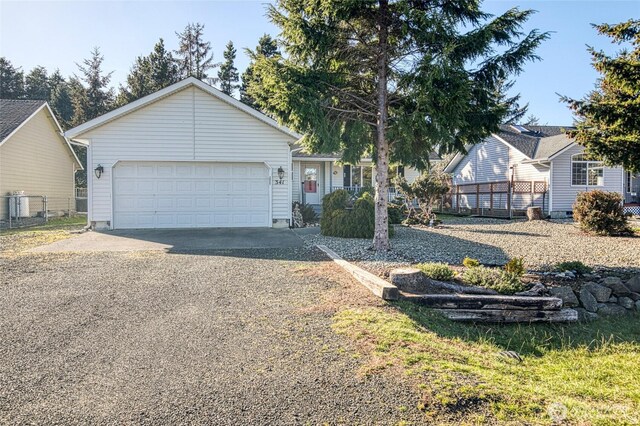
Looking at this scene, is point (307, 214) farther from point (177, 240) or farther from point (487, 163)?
point (487, 163)

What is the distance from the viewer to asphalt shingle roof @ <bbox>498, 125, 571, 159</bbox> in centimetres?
2072

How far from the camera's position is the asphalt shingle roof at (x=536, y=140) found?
816 inches

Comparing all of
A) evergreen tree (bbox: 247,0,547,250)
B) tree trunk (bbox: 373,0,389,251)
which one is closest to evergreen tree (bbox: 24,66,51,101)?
evergreen tree (bbox: 247,0,547,250)

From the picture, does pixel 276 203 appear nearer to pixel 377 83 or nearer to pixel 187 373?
pixel 377 83

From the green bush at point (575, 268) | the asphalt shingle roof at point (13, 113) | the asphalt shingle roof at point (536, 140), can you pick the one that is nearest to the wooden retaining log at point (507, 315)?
the green bush at point (575, 268)

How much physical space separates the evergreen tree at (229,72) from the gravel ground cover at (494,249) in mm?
28910

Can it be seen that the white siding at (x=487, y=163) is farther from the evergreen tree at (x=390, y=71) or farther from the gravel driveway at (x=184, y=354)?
the gravel driveway at (x=184, y=354)

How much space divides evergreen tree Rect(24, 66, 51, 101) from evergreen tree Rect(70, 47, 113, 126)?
25.5 feet

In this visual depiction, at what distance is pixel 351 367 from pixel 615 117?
27.0 ft

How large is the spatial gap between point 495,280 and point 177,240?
8.09 meters

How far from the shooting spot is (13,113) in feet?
63.5

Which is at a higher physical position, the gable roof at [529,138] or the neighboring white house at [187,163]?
the gable roof at [529,138]

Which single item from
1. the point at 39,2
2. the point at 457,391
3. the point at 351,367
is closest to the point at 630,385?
the point at 457,391

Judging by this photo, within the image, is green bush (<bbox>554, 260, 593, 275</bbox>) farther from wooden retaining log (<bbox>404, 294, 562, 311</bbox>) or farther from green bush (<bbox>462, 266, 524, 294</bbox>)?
wooden retaining log (<bbox>404, 294, 562, 311</bbox>)
